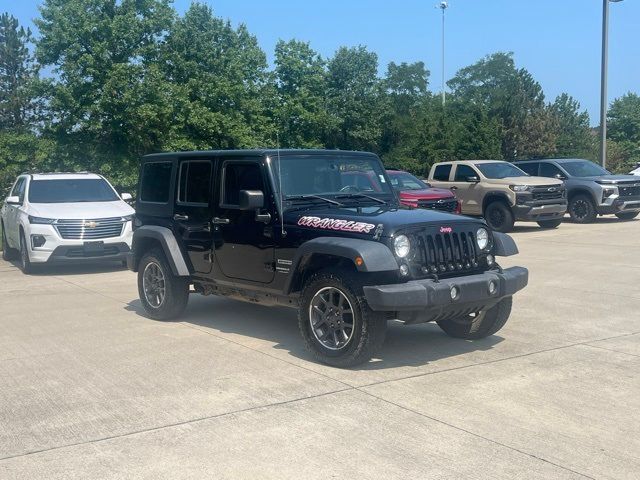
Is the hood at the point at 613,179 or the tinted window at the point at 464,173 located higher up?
the tinted window at the point at 464,173

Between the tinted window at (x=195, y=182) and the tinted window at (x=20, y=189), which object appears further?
the tinted window at (x=20, y=189)

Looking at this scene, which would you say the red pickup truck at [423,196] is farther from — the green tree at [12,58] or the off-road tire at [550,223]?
the green tree at [12,58]

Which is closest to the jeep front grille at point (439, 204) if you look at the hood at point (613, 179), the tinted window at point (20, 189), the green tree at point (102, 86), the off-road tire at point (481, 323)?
the hood at point (613, 179)

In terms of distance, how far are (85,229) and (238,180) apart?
20.3ft

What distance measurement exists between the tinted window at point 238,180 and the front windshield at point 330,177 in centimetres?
23

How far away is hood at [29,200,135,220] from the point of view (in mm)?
13070

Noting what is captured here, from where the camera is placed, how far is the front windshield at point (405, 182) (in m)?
18.4

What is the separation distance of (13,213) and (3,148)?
2125 centimetres

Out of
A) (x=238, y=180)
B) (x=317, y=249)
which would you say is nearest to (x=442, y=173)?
(x=238, y=180)

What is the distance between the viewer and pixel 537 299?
9.65 m

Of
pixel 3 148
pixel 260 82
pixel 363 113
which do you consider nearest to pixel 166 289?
pixel 3 148

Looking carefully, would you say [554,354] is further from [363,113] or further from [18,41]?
[363,113]

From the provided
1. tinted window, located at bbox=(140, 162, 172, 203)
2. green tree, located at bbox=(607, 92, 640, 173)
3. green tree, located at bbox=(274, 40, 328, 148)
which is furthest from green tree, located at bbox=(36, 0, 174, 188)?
green tree, located at bbox=(607, 92, 640, 173)

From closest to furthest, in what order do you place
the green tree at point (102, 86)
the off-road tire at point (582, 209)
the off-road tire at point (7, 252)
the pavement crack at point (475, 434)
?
the pavement crack at point (475, 434), the off-road tire at point (7, 252), the off-road tire at point (582, 209), the green tree at point (102, 86)
